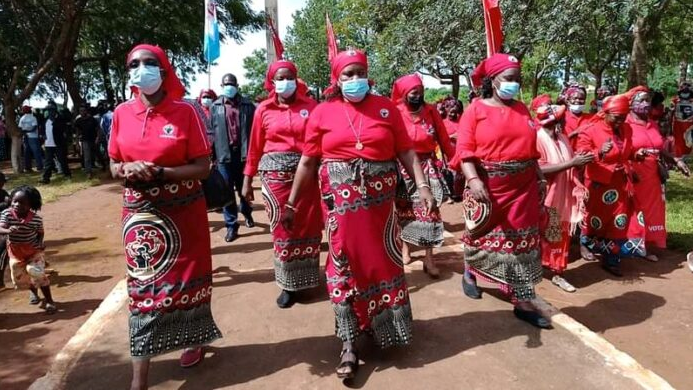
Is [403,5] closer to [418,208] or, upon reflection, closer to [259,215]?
[259,215]

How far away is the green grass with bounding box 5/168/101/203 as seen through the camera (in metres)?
10.8

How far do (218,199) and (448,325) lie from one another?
206 centimetres

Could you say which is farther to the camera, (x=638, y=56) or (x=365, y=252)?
(x=638, y=56)

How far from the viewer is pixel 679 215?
24.0 feet

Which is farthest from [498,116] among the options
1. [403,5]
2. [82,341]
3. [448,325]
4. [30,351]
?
[403,5]

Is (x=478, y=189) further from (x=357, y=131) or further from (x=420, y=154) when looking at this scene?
(x=420, y=154)

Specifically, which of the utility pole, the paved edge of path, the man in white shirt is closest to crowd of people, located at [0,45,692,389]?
the paved edge of path

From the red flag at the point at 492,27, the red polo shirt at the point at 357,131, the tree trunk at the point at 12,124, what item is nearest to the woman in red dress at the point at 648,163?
the red flag at the point at 492,27

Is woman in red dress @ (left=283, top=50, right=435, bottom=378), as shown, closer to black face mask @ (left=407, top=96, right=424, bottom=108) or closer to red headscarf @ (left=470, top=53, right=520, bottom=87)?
red headscarf @ (left=470, top=53, right=520, bottom=87)

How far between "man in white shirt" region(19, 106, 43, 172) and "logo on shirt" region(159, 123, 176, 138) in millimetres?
13215

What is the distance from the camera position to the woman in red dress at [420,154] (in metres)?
4.89

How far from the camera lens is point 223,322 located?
154 inches

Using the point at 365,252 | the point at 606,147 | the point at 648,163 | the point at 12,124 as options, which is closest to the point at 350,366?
the point at 365,252

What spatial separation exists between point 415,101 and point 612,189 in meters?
2.31
